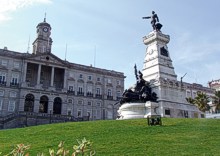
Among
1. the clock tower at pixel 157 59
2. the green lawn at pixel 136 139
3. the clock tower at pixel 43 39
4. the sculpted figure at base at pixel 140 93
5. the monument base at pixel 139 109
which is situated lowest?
the green lawn at pixel 136 139

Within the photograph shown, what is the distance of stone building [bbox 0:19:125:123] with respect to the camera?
6950 centimetres

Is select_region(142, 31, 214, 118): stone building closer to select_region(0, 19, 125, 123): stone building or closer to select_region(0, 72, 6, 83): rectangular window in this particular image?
select_region(0, 19, 125, 123): stone building

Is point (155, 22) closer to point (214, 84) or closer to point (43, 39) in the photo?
point (43, 39)

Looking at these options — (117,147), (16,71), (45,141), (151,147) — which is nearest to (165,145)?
(151,147)

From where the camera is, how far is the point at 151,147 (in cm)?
1600

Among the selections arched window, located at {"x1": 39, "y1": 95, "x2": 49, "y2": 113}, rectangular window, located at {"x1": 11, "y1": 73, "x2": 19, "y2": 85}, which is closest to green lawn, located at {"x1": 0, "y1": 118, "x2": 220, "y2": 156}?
arched window, located at {"x1": 39, "y1": 95, "x2": 49, "y2": 113}

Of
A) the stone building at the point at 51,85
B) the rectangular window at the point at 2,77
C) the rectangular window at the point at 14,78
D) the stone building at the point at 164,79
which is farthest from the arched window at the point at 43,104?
the stone building at the point at 164,79

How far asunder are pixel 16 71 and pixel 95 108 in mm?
23781

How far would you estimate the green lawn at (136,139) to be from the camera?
15.3 meters

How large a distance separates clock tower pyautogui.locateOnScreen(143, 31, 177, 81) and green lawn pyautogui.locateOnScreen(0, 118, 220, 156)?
45.8 feet

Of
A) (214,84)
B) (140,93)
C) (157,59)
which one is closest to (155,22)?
(157,59)

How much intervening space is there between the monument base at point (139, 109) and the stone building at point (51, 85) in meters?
40.6

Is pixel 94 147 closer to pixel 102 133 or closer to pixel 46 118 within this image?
pixel 102 133

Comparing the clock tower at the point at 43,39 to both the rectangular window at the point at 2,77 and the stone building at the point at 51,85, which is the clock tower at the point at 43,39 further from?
the rectangular window at the point at 2,77
